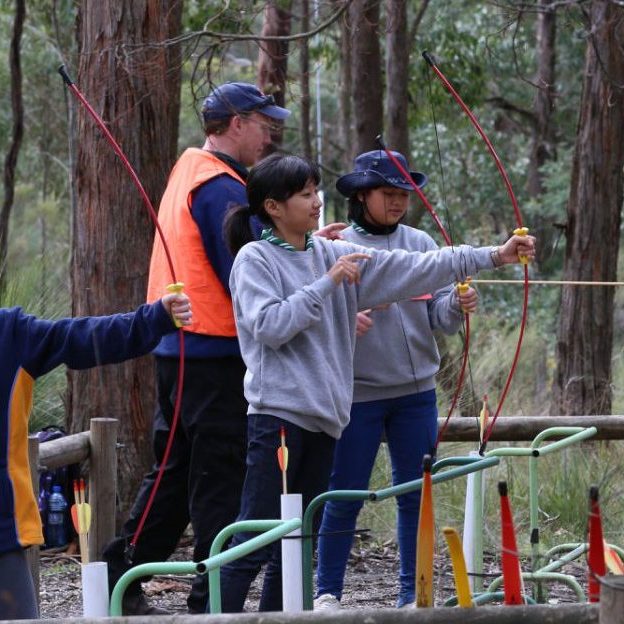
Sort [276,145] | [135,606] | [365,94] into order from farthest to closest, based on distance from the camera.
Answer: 1. [365,94]
2. [276,145]
3. [135,606]

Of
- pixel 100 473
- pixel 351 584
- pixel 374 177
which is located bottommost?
pixel 351 584

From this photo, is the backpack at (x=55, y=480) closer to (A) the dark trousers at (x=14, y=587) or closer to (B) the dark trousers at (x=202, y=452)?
(B) the dark trousers at (x=202, y=452)

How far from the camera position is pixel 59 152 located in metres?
22.1

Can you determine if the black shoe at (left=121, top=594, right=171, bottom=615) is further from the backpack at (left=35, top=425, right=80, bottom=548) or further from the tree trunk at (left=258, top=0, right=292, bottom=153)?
the tree trunk at (left=258, top=0, right=292, bottom=153)

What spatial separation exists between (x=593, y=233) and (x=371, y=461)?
194 inches

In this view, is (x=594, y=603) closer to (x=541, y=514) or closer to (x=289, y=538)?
(x=289, y=538)

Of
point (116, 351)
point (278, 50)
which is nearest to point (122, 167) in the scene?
point (116, 351)

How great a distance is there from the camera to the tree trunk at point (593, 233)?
8781 mm

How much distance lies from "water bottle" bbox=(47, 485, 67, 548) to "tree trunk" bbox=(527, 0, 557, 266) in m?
14.0

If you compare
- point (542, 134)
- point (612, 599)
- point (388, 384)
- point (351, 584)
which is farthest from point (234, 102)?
point (542, 134)

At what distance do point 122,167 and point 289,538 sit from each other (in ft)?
10.8

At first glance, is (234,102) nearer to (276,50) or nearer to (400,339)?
(400,339)

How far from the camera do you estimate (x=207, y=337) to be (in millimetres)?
4133

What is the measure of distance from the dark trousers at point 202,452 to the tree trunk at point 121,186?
5.30ft
